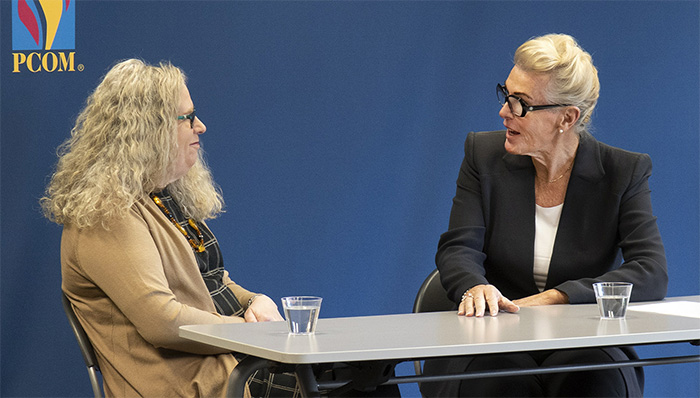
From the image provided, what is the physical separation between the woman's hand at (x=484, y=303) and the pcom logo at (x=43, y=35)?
2187 mm

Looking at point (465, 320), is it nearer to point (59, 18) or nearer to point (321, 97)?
point (321, 97)

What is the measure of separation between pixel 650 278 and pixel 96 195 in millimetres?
1480

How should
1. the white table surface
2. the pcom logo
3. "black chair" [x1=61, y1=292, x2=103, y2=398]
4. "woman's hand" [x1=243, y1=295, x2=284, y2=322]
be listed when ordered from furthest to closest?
the pcom logo → "woman's hand" [x1=243, y1=295, x2=284, y2=322] → "black chair" [x1=61, y1=292, x2=103, y2=398] → the white table surface

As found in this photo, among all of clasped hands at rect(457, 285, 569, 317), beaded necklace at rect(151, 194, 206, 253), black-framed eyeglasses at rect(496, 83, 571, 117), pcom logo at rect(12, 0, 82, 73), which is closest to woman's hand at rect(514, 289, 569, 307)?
clasped hands at rect(457, 285, 569, 317)

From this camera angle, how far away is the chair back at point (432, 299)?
2424 millimetres

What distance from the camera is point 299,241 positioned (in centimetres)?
350

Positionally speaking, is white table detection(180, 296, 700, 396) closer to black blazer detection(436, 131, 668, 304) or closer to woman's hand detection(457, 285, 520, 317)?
woman's hand detection(457, 285, 520, 317)

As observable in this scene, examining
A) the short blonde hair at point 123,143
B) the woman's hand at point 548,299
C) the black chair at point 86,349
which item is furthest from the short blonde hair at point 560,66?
the black chair at point 86,349

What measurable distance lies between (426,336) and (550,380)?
70 centimetres

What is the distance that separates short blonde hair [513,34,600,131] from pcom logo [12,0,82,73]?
197 centimetres

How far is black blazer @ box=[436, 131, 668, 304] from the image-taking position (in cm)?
229

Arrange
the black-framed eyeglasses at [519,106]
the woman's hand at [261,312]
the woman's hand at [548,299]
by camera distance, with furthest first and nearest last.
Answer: the black-framed eyeglasses at [519,106], the woman's hand at [261,312], the woman's hand at [548,299]

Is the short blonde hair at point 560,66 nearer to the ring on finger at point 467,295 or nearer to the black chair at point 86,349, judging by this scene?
the ring on finger at point 467,295

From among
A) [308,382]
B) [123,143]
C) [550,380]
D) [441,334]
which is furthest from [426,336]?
[123,143]
